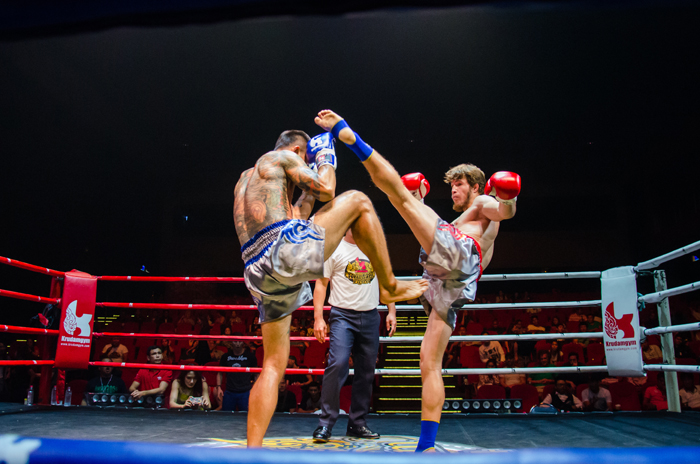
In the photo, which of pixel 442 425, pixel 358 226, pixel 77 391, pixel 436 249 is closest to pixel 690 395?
pixel 442 425

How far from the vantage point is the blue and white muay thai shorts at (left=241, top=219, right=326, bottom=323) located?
1628mm

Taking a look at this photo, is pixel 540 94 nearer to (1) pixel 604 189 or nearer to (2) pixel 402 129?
(2) pixel 402 129

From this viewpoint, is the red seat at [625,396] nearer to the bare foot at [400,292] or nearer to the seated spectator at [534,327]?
the seated spectator at [534,327]

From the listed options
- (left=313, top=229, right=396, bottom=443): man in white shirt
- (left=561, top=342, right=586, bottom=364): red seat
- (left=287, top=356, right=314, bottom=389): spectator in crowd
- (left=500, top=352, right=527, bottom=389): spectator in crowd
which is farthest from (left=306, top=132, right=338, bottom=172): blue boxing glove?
(left=561, top=342, right=586, bottom=364): red seat

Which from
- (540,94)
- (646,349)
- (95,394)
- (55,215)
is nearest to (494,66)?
(540,94)

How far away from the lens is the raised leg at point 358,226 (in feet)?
5.57

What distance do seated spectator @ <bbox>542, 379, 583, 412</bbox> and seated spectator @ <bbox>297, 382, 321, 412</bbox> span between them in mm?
2204

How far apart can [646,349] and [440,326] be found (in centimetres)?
452

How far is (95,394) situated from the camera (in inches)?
153

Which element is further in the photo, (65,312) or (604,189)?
(604,189)

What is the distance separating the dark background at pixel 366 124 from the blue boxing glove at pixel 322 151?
3222mm

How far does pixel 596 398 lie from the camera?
4.38 metres

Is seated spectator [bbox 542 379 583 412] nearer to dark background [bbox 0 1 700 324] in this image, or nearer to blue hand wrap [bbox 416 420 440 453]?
blue hand wrap [bbox 416 420 440 453]

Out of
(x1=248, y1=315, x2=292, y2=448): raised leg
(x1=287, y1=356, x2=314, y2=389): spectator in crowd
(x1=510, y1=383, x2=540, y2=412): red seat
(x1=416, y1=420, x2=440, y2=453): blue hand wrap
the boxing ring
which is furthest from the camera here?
(x1=287, y1=356, x2=314, y2=389): spectator in crowd
